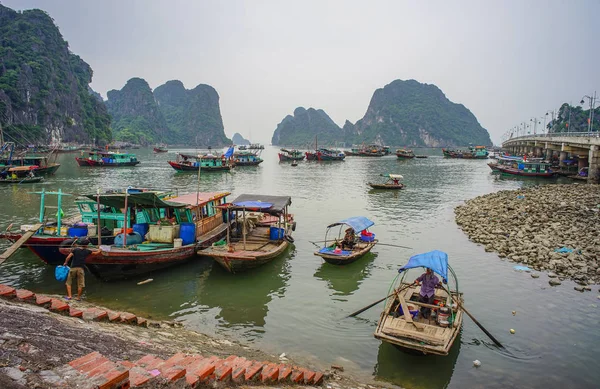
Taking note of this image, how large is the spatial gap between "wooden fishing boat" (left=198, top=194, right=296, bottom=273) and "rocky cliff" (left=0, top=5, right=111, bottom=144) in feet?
272

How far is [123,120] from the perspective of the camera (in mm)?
195750

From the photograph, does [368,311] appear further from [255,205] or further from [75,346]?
[75,346]

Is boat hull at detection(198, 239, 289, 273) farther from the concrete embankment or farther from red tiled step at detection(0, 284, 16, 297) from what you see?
red tiled step at detection(0, 284, 16, 297)

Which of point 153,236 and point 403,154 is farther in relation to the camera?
point 403,154

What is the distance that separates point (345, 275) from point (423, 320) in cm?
514

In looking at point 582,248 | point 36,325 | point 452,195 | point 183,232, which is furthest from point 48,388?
point 452,195

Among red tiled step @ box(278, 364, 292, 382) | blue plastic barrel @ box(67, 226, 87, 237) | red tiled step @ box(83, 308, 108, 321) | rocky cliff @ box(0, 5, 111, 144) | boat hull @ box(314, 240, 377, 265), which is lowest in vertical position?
boat hull @ box(314, 240, 377, 265)

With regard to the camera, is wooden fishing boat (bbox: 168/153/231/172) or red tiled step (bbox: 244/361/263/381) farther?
wooden fishing boat (bbox: 168/153/231/172)

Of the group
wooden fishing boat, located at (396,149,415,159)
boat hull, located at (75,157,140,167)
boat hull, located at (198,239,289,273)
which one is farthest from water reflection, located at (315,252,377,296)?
wooden fishing boat, located at (396,149,415,159)

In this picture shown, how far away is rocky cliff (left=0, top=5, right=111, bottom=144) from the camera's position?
3359 inches

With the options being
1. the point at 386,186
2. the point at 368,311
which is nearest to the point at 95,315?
the point at 368,311

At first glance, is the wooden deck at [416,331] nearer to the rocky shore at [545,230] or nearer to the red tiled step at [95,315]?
the red tiled step at [95,315]

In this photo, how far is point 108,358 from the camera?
15.0 ft

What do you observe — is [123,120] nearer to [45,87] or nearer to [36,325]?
[45,87]
